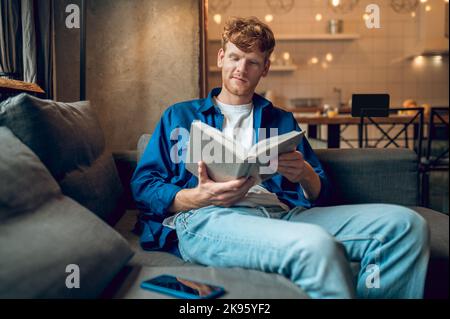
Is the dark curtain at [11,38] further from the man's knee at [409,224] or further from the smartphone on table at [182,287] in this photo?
the man's knee at [409,224]

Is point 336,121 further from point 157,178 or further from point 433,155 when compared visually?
point 157,178

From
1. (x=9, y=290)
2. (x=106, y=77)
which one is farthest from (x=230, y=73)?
(x=106, y=77)

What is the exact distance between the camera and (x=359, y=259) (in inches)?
50.6

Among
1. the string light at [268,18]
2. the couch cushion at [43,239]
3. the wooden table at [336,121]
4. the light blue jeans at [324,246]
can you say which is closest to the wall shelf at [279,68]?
the string light at [268,18]

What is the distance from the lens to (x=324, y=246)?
1.05m

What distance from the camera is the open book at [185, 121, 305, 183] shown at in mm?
1125

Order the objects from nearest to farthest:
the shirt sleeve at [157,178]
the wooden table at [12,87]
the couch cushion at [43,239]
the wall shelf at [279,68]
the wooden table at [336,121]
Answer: the couch cushion at [43,239] → the shirt sleeve at [157,178] → the wooden table at [12,87] → the wooden table at [336,121] → the wall shelf at [279,68]

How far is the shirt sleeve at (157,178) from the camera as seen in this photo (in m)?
1.41

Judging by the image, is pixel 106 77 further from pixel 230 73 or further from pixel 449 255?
pixel 449 255

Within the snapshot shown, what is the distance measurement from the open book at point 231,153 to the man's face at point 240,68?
405mm

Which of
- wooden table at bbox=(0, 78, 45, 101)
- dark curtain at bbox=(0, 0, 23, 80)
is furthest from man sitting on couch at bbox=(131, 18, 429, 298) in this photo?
dark curtain at bbox=(0, 0, 23, 80)
